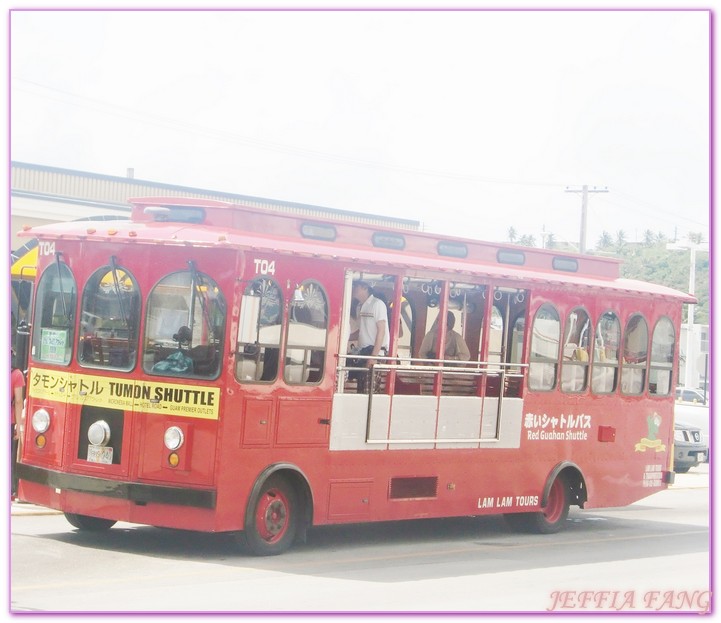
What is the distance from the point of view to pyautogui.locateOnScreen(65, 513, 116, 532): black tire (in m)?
12.4

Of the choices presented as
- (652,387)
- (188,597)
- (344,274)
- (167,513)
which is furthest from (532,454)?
(188,597)

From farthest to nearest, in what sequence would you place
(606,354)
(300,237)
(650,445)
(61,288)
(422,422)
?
(650,445) → (606,354) → (422,422) → (300,237) → (61,288)

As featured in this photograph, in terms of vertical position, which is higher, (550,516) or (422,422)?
(422,422)

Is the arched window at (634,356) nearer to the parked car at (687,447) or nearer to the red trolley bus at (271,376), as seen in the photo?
the red trolley bus at (271,376)

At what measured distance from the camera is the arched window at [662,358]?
16.5m

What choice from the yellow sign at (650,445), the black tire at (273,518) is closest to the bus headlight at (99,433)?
the black tire at (273,518)

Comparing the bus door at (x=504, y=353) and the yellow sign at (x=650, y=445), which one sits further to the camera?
the yellow sign at (x=650, y=445)

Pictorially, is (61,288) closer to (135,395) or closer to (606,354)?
(135,395)

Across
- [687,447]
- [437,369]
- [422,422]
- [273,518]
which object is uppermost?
[437,369]

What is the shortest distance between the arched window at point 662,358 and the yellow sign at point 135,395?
7.20 m

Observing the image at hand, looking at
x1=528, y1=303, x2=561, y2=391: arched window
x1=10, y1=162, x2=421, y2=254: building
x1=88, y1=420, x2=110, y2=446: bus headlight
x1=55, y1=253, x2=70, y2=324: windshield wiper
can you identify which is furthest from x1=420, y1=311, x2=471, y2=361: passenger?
x1=10, y1=162, x2=421, y2=254: building

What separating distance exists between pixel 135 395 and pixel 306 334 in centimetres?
170

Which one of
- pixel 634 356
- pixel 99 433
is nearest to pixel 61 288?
pixel 99 433

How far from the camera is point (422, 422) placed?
13.4 meters
